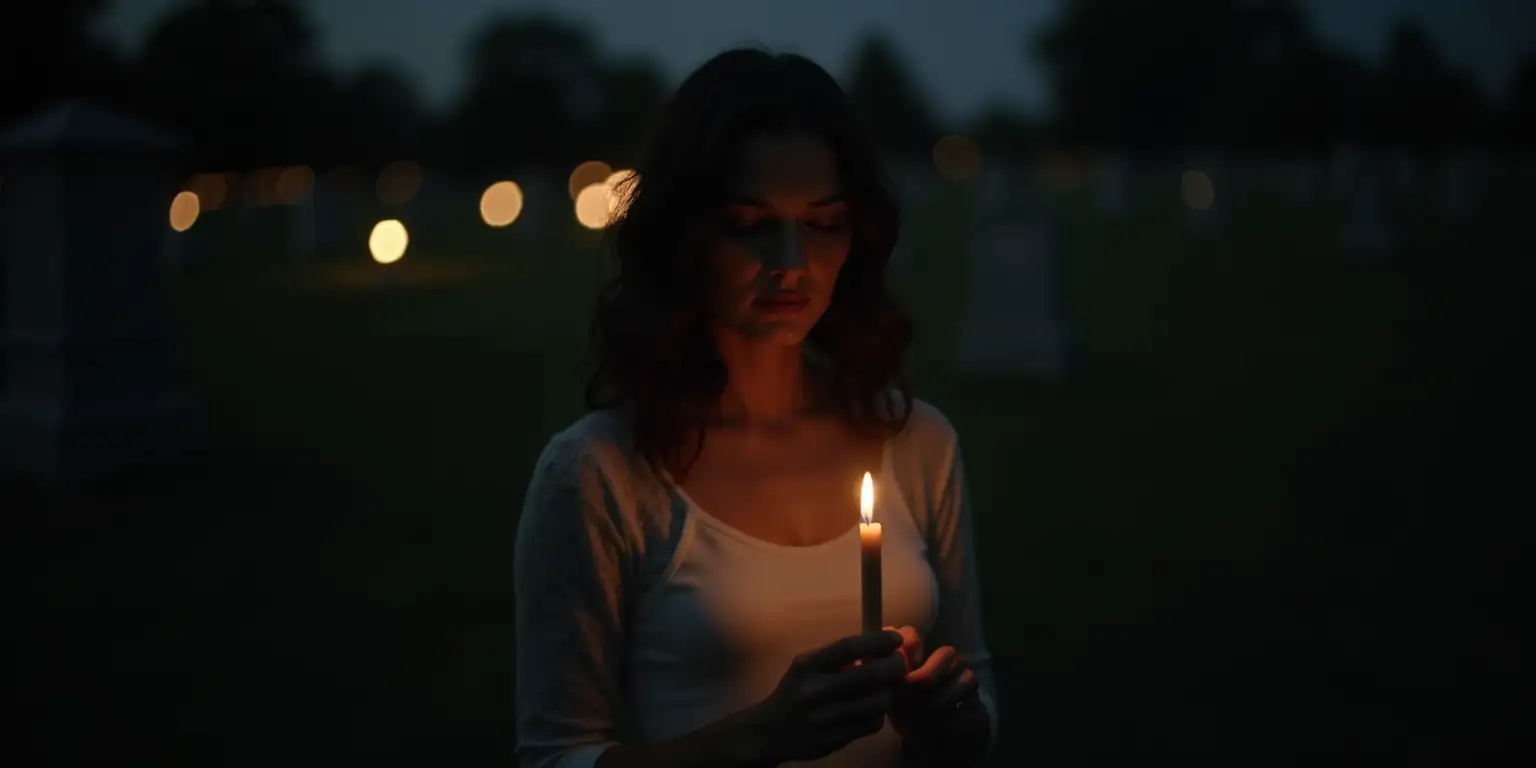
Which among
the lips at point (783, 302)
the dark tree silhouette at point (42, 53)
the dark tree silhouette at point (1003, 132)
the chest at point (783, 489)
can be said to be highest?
the dark tree silhouette at point (1003, 132)

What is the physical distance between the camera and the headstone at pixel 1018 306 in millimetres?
12117

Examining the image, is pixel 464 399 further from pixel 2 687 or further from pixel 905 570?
pixel 905 570

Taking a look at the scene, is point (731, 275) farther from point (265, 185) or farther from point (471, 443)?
point (265, 185)

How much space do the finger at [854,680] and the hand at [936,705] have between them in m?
0.08

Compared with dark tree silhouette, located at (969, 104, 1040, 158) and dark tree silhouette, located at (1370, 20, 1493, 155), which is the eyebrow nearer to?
dark tree silhouette, located at (1370, 20, 1493, 155)

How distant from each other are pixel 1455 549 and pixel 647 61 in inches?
4557

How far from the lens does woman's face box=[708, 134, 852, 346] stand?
196 cm

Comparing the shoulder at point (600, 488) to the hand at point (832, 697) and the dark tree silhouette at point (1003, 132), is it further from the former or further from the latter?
the dark tree silhouette at point (1003, 132)

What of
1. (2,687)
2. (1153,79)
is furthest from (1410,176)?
(2,687)

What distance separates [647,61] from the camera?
118 m

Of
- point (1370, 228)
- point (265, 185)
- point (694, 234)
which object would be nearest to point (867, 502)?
point (694, 234)

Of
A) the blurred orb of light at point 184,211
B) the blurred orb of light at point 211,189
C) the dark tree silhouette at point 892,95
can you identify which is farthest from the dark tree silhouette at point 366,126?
the dark tree silhouette at point 892,95

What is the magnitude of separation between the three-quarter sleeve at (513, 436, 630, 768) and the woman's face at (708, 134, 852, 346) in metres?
0.34

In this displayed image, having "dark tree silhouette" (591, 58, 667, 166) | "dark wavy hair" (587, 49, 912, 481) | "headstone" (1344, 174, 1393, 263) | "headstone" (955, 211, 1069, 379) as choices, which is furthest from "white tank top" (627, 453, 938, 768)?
"dark tree silhouette" (591, 58, 667, 166)
